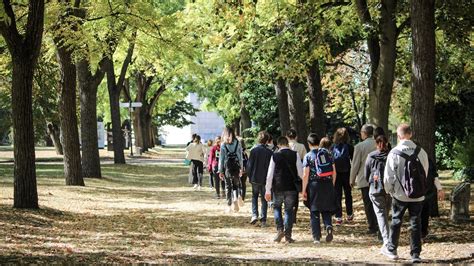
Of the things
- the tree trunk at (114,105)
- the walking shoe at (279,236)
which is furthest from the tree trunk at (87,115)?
the walking shoe at (279,236)

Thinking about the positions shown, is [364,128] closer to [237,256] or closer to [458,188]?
[458,188]

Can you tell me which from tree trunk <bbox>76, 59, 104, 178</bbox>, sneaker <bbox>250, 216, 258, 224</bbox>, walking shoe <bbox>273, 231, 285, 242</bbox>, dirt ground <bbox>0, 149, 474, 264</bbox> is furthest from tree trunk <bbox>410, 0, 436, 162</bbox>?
tree trunk <bbox>76, 59, 104, 178</bbox>

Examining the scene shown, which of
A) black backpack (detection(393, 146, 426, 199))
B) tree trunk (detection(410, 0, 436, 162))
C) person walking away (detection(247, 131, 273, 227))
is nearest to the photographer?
black backpack (detection(393, 146, 426, 199))

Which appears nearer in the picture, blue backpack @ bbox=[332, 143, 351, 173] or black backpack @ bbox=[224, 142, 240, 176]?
blue backpack @ bbox=[332, 143, 351, 173]

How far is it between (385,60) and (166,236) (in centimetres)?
604

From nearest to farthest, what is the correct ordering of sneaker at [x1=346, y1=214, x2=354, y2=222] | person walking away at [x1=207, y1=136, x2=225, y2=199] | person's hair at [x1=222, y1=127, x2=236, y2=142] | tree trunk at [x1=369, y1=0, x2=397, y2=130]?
sneaker at [x1=346, y1=214, x2=354, y2=222]
tree trunk at [x1=369, y1=0, x2=397, y2=130]
person's hair at [x1=222, y1=127, x2=236, y2=142]
person walking away at [x1=207, y1=136, x2=225, y2=199]

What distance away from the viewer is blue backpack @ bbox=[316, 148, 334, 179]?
461 inches

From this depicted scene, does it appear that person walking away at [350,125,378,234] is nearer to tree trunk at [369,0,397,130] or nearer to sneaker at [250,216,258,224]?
sneaker at [250,216,258,224]

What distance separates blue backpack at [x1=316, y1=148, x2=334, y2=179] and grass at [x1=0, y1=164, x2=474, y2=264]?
107 cm

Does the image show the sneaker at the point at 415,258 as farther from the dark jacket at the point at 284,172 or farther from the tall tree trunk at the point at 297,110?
the tall tree trunk at the point at 297,110

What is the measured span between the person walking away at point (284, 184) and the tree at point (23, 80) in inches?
204

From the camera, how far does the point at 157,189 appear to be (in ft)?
82.0

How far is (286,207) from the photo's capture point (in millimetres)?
11906

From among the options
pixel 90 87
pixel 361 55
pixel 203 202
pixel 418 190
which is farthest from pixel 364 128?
pixel 361 55
